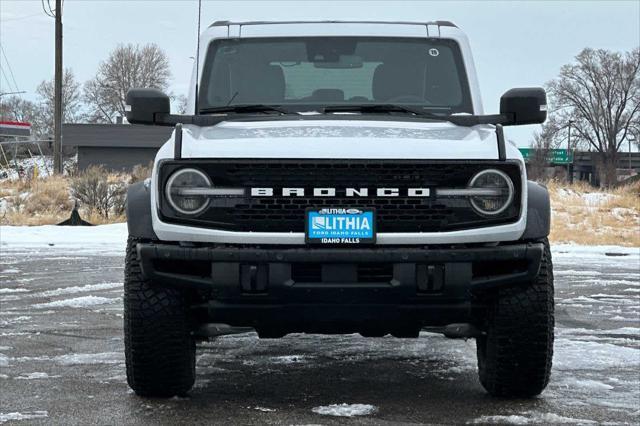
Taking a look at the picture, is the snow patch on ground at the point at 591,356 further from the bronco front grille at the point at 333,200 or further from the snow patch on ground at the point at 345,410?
the bronco front grille at the point at 333,200

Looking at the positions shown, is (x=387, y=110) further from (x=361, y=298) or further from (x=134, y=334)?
(x=134, y=334)

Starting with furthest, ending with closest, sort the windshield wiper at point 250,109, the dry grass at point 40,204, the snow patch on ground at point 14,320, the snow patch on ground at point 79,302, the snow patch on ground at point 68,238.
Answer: the dry grass at point 40,204
the snow patch on ground at point 68,238
the snow patch on ground at point 79,302
the snow patch on ground at point 14,320
the windshield wiper at point 250,109

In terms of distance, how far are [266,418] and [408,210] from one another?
3.88ft

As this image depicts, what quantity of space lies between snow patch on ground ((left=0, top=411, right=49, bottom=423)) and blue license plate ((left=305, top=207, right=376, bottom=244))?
A: 5.07ft

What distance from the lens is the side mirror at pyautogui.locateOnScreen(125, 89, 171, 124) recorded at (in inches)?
210

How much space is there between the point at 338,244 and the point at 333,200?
0.22 metres

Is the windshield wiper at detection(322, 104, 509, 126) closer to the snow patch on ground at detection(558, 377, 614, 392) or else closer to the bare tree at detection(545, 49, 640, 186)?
the snow patch on ground at detection(558, 377, 614, 392)

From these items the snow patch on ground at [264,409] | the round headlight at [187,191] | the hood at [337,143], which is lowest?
the snow patch on ground at [264,409]

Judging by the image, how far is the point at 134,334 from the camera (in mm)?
4590

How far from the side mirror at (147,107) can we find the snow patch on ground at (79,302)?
3.74 m

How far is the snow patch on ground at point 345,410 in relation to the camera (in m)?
4.51

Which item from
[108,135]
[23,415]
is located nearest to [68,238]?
[23,415]

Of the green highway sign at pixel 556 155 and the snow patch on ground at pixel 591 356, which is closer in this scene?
the snow patch on ground at pixel 591 356

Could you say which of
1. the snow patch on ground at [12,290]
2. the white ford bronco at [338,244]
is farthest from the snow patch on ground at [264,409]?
the snow patch on ground at [12,290]
